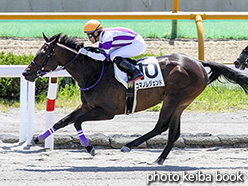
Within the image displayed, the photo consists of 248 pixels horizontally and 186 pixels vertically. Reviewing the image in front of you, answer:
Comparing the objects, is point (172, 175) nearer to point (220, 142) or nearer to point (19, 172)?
point (19, 172)

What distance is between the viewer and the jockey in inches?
243

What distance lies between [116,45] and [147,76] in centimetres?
49

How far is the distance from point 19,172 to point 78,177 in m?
0.64

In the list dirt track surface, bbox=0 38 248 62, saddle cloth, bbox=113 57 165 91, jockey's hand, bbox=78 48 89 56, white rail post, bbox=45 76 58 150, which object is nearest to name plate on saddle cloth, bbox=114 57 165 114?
saddle cloth, bbox=113 57 165 91

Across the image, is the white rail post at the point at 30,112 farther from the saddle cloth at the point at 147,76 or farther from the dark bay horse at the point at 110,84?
the saddle cloth at the point at 147,76

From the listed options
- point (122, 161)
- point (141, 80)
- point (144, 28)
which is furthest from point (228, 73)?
point (144, 28)

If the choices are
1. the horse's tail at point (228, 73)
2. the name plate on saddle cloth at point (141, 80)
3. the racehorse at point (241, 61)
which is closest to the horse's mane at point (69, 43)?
the name plate on saddle cloth at point (141, 80)

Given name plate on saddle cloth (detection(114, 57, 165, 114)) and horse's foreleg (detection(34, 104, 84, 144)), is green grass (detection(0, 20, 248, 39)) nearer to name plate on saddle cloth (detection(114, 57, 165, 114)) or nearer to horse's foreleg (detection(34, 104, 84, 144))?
horse's foreleg (detection(34, 104, 84, 144))

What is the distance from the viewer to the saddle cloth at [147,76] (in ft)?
20.4

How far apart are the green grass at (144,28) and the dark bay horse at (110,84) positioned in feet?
12.8

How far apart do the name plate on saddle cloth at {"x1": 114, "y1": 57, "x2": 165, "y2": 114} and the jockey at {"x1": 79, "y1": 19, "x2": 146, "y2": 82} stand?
0.07m

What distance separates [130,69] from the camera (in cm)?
614

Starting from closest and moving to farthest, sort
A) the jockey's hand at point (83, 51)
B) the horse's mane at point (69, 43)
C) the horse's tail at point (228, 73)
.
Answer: the jockey's hand at point (83, 51), the horse's mane at point (69, 43), the horse's tail at point (228, 73)
